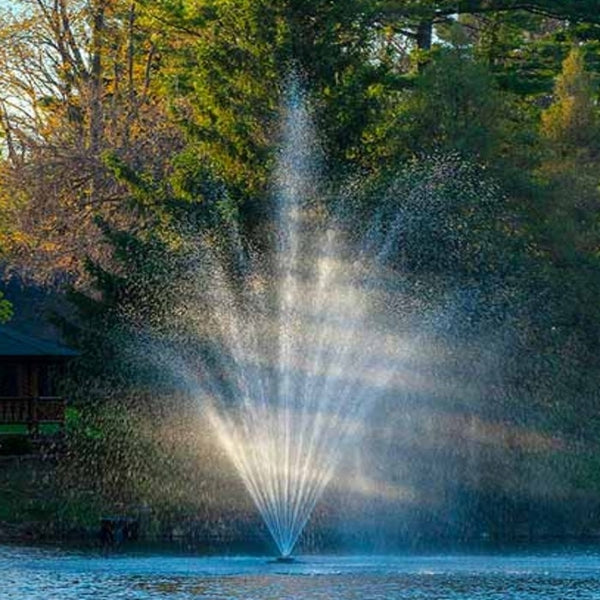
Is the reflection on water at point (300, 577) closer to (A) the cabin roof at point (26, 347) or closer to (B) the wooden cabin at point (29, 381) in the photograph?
(B) the wooden cabin at point (29, 381)

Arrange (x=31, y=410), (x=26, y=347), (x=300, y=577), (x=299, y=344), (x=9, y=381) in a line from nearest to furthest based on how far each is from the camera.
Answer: (x=300, y=577), (x=299, y=344), (x=31, y=410), (x=26, y=347), (x=9, y=381)

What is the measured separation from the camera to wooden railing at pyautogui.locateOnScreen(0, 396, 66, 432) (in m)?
51.5

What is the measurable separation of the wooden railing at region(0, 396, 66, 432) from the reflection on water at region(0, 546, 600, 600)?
14.4 metres

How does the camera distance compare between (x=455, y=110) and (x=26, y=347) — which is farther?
(x=26, y=347)

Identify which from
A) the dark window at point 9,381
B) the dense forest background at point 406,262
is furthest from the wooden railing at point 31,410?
the dark window at point 9,381

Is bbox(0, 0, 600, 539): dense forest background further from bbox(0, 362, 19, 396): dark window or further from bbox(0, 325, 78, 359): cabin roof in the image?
bbox(0, 362, 19, 396): dark window

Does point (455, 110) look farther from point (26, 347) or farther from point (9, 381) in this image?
point (9, 381)

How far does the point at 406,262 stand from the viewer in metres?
44.2

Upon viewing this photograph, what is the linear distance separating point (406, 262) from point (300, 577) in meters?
13.8

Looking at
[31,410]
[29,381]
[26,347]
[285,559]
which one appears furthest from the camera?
Result: [29,381]

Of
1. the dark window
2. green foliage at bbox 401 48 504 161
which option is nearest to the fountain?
green foliage at bbox 401 48 504 161

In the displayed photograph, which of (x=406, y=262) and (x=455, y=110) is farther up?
(x=455, y=110)

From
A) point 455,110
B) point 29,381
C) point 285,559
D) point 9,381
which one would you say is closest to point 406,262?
point 455,110

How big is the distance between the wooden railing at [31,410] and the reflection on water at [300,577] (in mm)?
14416
